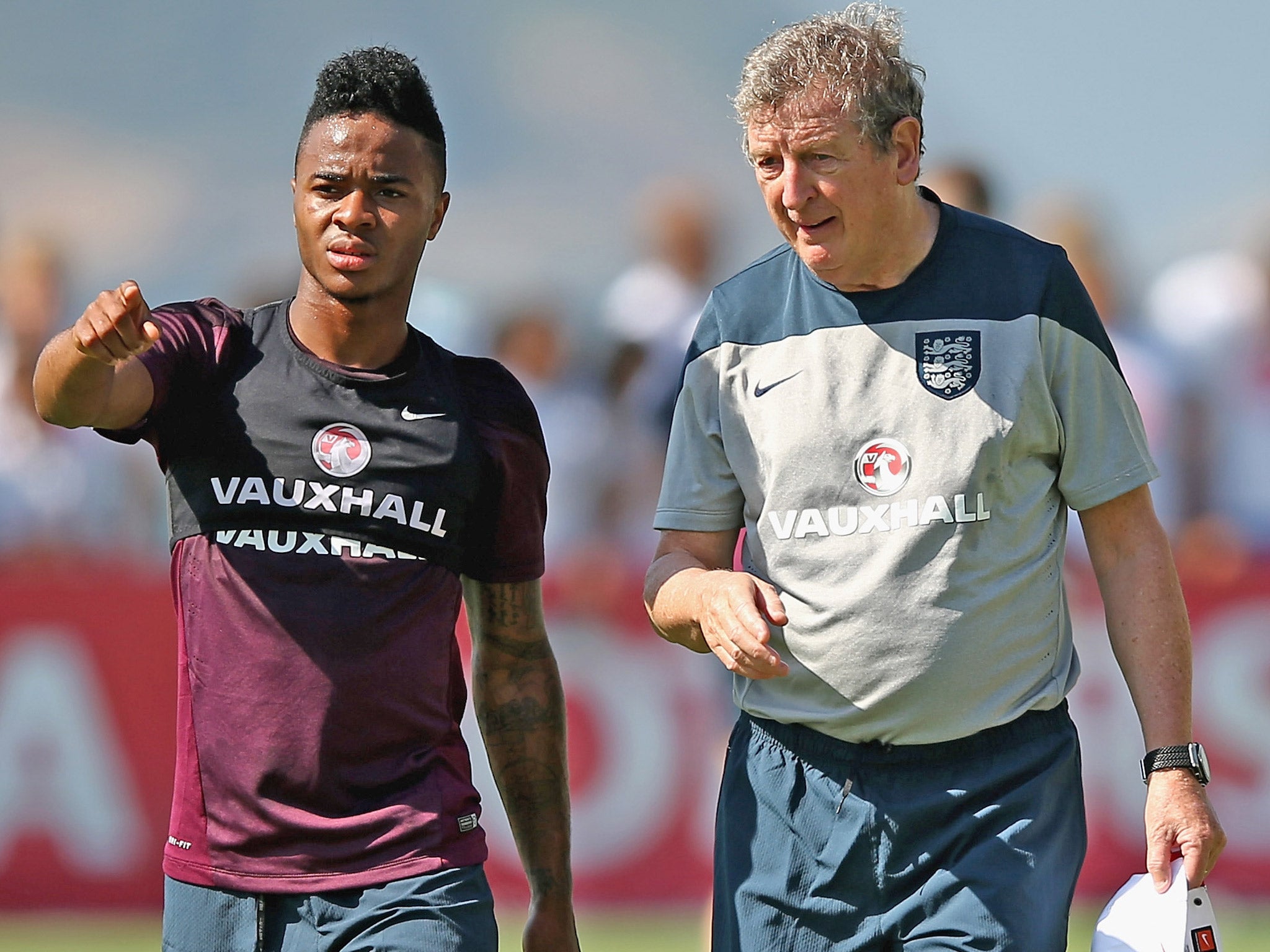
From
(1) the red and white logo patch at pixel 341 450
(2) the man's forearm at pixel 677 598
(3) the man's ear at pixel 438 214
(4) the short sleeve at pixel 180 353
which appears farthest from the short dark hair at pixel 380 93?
(2) the man's forearm at pixel 677 598

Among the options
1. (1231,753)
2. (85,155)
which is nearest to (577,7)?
(85,155)

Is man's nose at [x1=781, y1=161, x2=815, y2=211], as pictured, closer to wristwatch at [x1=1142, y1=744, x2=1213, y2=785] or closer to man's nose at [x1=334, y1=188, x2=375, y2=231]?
man's nose at [x1=334, y1=188, x2=375, y2=231]

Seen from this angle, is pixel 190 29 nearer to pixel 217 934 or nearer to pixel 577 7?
pixel 577 7

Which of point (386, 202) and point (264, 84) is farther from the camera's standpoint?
point (264, 84)

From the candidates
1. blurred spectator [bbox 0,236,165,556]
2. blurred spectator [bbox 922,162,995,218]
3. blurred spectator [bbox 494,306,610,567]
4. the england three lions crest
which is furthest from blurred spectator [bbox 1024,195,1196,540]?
blurred spectator [bbox 0,236,165,556]

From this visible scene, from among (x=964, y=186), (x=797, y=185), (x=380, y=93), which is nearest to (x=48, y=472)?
(x=964, y=186)

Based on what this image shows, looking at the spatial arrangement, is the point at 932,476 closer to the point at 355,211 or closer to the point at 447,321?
the point at 355,211

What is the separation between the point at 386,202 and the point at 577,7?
11992 millimetres

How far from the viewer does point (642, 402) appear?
7.45 metres

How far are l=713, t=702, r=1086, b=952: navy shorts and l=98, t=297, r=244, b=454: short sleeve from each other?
1.37 metres

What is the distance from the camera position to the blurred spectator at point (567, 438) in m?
8.02

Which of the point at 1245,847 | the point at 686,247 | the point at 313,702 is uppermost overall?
the point at 686,247

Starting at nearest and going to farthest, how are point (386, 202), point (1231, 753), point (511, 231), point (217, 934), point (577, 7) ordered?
1. point (217, 934)
2. point (386, 202)
3. point (1231, 753)
4. point (511, 231)
5. point (577, 7)

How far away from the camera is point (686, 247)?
813cm
